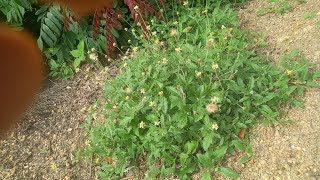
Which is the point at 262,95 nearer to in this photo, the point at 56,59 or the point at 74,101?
the point at 74,101

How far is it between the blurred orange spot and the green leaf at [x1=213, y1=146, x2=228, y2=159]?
175 cm

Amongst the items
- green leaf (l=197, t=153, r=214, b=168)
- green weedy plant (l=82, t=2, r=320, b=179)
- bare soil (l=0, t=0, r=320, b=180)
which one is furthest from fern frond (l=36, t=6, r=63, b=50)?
green leaf (l=197, t=153, r=214, b=168)

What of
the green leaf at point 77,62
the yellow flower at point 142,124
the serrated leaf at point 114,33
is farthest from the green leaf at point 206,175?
the green leaf at point 77,62

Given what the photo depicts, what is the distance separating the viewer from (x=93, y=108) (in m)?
2.42

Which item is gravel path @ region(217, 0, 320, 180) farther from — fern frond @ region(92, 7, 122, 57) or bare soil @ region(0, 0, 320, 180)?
fern frond @ region(92, 7, 122, 57)

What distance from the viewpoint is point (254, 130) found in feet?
7.20

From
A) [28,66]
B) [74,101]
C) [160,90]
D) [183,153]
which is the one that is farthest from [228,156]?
[28,66]

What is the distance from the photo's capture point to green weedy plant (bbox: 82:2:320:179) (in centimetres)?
210

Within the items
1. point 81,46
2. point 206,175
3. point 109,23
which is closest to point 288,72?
point 206,175

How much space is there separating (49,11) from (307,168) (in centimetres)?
225

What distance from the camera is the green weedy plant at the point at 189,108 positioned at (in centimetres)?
210

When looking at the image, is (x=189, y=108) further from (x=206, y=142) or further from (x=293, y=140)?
(x=293, y=140)

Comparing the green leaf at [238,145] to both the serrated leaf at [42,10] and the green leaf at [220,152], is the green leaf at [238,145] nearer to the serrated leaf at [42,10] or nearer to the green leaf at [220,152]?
the green leaf at [220,152]

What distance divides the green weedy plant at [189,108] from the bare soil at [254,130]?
104mm
